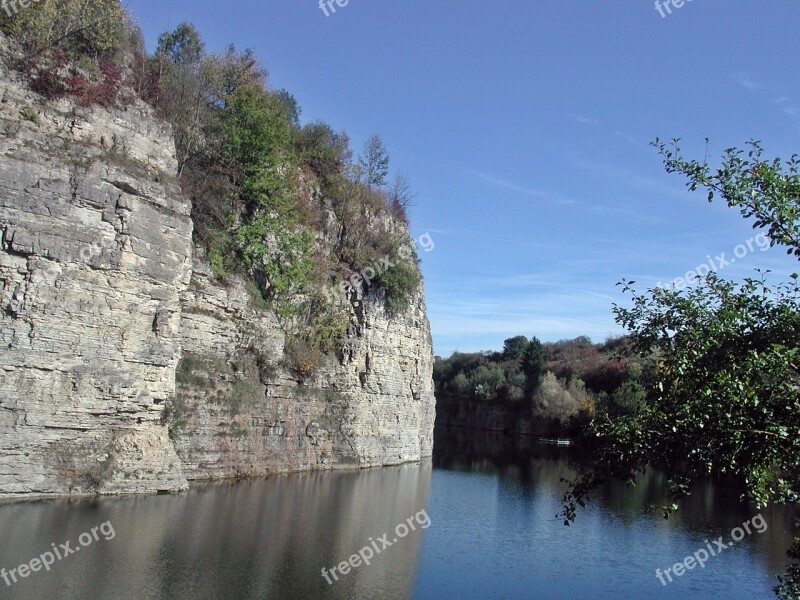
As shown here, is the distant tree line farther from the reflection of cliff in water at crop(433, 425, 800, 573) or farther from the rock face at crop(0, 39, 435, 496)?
the rock face at crop(0, 39, 435, 496)

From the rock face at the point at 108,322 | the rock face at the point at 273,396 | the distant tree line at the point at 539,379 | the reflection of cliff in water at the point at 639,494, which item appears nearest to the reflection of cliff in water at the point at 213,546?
Answer: the rock face at the point at 108,322

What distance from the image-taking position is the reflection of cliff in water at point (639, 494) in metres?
22.7

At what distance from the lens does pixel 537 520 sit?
24219 millimetres

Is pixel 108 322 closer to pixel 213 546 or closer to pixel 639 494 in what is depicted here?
pixel 213 546

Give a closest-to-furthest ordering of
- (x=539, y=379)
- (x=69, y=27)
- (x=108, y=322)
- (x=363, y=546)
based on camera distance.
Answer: (x=363, y=546), (x=108, y=322), (x=69, y=27), (x=539, y=379)

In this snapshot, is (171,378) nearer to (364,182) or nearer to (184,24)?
(184,24)

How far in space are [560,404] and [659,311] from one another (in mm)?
69454

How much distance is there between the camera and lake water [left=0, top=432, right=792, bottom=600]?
13102 mm

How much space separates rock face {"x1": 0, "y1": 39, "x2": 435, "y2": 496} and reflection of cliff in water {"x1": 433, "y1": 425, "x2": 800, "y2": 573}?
44.0 feet

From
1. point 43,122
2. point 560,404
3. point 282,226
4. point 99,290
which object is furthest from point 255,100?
point 560,404

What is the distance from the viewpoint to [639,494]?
109 feet

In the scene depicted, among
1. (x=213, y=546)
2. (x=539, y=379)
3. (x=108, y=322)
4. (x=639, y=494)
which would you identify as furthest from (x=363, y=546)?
(x=539, y=379)

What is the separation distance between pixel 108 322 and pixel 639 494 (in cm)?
2689

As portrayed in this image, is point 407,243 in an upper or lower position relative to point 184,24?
lower
